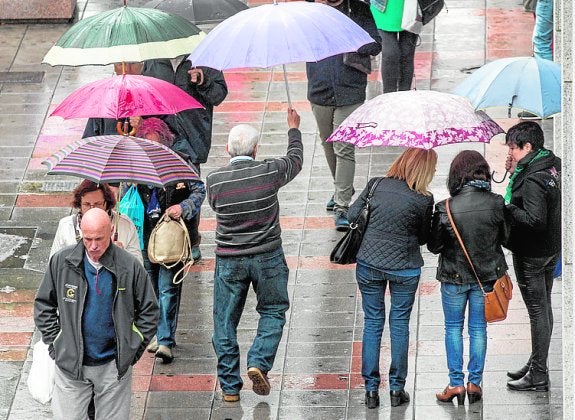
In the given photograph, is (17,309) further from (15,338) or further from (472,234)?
(472,234)

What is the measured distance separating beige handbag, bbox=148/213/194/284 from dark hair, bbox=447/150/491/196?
1832 mm

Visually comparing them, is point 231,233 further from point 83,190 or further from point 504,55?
point 504,55

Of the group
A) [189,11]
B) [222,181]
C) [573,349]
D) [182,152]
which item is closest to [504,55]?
[189,11]

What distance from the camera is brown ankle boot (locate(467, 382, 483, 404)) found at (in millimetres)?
9805

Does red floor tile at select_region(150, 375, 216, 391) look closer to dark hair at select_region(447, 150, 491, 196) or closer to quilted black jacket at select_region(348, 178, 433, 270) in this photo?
quilted black jacket at select_region(348, 178, 433, 270)

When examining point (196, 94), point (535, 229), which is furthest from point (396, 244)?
point (196, 94)

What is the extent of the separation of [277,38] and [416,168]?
48.3 inches

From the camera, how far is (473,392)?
32.1ft

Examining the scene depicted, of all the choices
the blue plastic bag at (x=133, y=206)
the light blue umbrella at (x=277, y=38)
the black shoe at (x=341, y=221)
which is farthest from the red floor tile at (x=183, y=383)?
the black shoe at (x=341, y=221)

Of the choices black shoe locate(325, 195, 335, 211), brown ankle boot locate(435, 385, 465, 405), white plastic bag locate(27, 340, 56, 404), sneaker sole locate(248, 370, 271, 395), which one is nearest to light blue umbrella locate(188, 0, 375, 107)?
sneaker sole locate(248, 370, 271, 395)

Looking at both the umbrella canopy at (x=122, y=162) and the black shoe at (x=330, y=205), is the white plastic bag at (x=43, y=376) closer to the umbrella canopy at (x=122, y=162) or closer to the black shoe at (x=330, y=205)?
the umbrella canopy at (x=122, y=162)

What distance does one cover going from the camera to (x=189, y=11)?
Answer: 39.1 ft

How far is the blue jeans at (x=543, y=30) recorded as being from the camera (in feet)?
48.2

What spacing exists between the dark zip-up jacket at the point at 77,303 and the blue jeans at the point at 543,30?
7269 mm
